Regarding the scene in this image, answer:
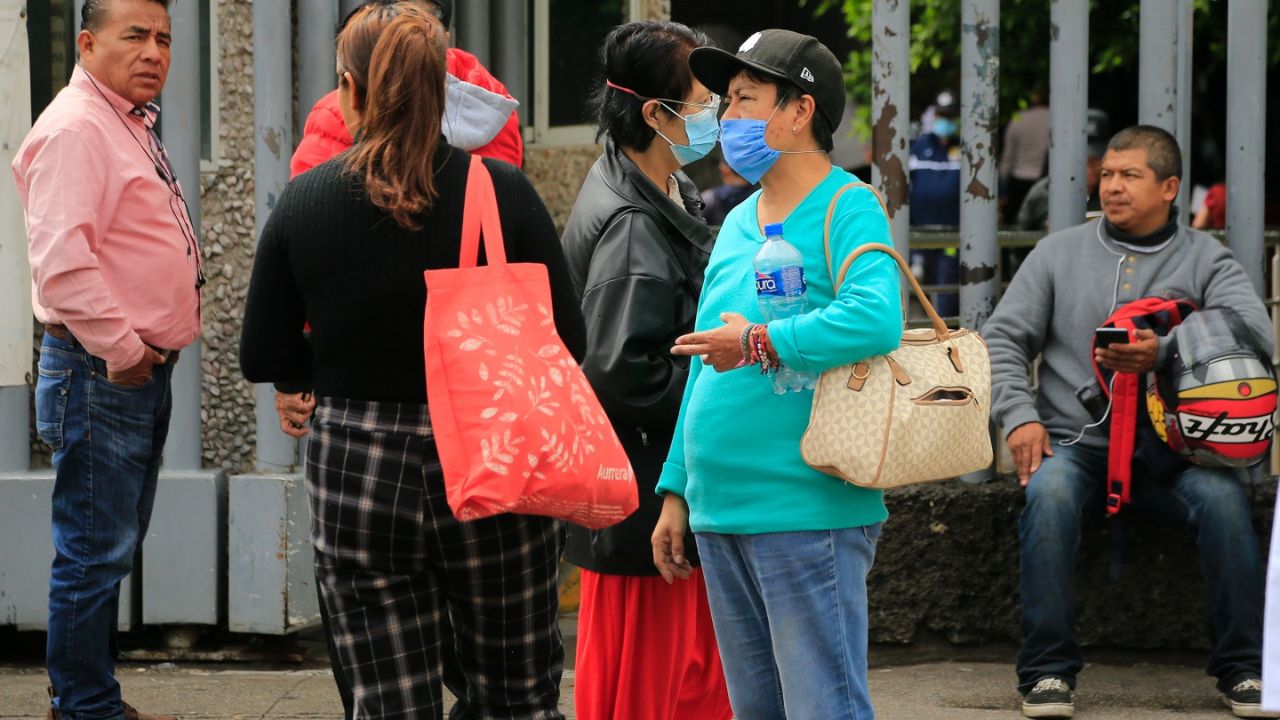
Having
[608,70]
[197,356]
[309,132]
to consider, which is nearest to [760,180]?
[608,70]

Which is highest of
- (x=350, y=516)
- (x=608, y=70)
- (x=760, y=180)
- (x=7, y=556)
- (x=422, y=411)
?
(x=608, y=70)

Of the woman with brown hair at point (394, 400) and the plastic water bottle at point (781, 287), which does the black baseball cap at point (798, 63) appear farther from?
the woman with brown hair at point (394, 400)

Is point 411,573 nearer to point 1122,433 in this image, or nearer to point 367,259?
point 367,259

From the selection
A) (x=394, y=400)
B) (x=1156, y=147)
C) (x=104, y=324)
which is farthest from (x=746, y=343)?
(x=1156, y=147)

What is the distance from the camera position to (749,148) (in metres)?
3.18

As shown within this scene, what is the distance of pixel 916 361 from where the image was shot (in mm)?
3051

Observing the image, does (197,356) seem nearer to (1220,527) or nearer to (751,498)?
(751,498)

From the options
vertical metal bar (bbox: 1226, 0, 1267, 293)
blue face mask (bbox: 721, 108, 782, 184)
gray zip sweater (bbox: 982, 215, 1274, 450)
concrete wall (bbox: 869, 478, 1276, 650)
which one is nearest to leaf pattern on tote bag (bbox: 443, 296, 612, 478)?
blue face mask (bbox: 721, 108, 782, 184)

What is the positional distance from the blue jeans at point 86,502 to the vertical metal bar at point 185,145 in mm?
988

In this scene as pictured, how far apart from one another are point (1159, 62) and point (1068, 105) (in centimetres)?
31

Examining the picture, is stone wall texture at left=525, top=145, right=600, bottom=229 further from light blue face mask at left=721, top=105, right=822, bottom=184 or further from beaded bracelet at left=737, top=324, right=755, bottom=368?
beaded bracelet at left=737, top=324, right=755, bottom=368

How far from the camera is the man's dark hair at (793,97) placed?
320 cm

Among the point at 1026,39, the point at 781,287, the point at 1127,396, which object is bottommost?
the point at 1127,396

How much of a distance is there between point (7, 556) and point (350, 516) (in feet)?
8.73
